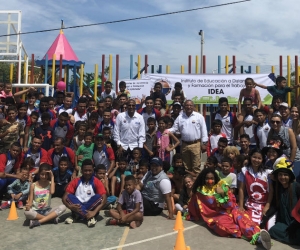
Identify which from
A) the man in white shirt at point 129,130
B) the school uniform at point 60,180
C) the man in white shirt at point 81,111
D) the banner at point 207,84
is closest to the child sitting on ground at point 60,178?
the school uniform at point 60,180

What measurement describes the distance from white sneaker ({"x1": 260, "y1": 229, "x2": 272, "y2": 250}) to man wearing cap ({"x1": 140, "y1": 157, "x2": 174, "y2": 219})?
5.86 ft

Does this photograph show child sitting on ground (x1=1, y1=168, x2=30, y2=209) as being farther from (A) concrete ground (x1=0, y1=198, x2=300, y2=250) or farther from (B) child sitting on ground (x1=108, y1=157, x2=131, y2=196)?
(B) child sitting on ground (x1=108, y1=157, x2=131, y2=196)

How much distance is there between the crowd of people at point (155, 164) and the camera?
523cm

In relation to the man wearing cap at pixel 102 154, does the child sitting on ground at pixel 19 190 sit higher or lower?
lower

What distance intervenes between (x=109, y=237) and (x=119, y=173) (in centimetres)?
219

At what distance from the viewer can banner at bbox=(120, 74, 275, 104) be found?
1138cm

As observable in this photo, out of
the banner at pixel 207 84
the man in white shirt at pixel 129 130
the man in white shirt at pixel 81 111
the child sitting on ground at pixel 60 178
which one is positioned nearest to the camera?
the child sitting on ground at pixel 60 178

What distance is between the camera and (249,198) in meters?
5.51

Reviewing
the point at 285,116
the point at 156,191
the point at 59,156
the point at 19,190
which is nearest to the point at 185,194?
the point at 156,191

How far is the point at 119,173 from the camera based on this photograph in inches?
278

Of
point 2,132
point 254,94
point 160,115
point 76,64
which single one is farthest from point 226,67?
point 2,132

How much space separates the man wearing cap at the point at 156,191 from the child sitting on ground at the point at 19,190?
2268mm

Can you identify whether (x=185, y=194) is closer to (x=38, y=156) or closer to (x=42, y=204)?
(x=42, y=204)

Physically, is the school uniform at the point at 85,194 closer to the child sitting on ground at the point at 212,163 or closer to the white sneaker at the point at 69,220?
the white sneaker at the point at 69,220
